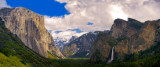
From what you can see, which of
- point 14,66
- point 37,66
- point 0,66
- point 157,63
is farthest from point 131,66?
point 0,66

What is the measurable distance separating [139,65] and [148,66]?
1246 centimetres

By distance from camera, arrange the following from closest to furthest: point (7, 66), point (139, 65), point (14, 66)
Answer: point (7, 66), point (14, 66), point (139, 65)

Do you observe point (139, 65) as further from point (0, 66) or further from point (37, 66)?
point (0, 66)

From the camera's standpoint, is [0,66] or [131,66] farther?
[131,66]

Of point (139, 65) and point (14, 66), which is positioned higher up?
point (14, 66)

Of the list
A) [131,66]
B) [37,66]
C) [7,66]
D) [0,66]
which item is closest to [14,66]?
[7,66]

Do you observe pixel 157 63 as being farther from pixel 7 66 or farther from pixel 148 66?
pixel 7 66

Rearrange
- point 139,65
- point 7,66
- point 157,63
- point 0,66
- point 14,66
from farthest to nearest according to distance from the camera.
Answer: point 139,65 → point 157,63 → point 14,66 → point 7,66 → point 0,66

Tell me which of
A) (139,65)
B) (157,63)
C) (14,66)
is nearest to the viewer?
(14,66)

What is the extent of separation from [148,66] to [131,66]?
19.7m

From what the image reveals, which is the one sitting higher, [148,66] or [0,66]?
[0,66]

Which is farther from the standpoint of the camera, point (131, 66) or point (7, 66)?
point (131, 66)

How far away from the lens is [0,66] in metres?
107

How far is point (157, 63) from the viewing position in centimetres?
17738
